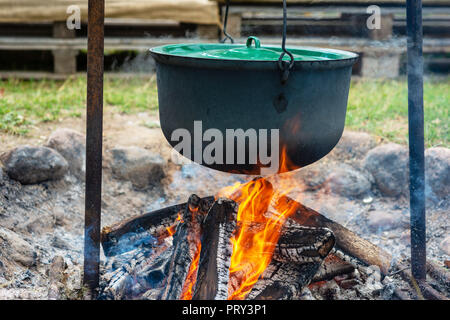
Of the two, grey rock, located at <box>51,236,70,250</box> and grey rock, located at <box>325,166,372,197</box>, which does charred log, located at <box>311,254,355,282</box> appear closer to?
grey rock, located at <box>325,166,372,197</box>

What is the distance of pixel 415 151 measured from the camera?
7.82ft

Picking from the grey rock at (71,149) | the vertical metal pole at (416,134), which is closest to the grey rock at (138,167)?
the grey rock at (71,149)

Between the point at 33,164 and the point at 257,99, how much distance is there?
1.65m

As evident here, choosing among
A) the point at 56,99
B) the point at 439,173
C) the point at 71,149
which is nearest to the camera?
the point at 439,173

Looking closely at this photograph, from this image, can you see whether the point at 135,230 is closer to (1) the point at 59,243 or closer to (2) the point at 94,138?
(1) the point at 59,243

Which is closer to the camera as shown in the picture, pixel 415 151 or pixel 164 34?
pixel 415 151

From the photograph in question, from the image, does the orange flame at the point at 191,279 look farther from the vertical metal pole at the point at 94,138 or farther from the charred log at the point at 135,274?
the vertical metal pole at the point at 94,138

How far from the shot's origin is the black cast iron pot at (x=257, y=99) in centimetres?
187

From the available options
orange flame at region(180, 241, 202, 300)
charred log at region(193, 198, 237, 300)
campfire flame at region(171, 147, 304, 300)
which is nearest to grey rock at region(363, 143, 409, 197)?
campfire flame at region(171, 147, 304, 300)

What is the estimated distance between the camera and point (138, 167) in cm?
337

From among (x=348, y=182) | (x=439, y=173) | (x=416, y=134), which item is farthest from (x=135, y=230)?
(x=439, y=173)

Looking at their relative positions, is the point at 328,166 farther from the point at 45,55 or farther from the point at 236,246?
the point at 45,55
